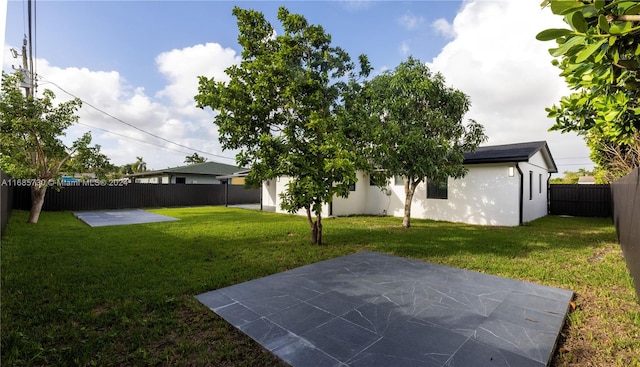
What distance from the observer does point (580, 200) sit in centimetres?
1362

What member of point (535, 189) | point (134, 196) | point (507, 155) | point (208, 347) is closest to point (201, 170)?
point (134, 196)

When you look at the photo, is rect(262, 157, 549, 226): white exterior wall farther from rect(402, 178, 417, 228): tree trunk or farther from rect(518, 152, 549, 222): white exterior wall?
rect(402, 178, 417, 228): tree trunk

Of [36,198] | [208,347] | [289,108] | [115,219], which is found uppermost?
[289,108]

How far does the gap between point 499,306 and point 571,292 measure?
1.34 meters

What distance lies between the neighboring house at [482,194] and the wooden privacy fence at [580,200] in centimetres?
60

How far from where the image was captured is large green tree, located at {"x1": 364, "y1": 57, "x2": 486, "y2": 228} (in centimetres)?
852

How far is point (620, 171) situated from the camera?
36.1ft

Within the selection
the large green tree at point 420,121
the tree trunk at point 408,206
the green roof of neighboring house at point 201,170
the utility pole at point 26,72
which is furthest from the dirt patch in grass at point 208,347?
the green roof of neighboring house at point 201,170

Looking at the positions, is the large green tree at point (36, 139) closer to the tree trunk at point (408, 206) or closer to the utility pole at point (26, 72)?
the utility pole at point (26, 72)

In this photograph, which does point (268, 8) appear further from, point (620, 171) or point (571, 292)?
point (620, 171)

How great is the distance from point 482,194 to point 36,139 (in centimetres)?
1526

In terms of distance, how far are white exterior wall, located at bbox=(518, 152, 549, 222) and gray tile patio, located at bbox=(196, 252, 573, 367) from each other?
817cm

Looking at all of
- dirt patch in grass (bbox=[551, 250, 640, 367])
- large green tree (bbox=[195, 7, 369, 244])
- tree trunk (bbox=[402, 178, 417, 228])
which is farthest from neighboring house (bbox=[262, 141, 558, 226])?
dirt patch in grass (bbox=[551, 250, 640, 367])

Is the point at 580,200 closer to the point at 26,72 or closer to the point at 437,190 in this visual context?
the point at 437,190
